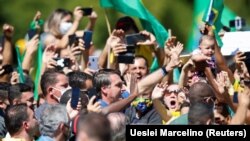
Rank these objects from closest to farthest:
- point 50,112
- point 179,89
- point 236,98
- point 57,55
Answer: point 50,112
point 236,98
point 179,89
point 57,55

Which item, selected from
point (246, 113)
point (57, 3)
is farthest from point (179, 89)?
point (57, 3)

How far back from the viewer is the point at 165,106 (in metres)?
14.7

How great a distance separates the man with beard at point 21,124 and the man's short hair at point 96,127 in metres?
2.34

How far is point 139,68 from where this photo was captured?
15844 mm

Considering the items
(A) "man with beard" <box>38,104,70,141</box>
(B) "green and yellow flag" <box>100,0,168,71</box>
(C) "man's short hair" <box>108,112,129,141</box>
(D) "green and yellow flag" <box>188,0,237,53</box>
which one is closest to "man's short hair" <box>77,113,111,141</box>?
(C) "man's short hair" <box>108,112,129,141</box>

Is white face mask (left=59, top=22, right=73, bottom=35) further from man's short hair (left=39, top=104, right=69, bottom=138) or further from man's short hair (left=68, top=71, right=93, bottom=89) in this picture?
man's short hair (left=39, top=104, right=69, bottom=138)

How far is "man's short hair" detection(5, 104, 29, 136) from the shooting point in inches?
508

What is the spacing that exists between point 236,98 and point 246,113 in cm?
118

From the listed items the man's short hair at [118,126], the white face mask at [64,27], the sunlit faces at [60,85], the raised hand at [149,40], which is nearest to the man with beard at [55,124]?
the man's short hair at [118,126]

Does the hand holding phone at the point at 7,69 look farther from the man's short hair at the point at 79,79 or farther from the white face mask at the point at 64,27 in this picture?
the white face mask at the point at 64,27

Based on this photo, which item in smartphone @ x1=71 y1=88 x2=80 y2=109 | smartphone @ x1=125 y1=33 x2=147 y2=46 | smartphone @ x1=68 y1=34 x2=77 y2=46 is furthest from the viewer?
smartphone @ x1=68 y1=34 x2=77 y2=46

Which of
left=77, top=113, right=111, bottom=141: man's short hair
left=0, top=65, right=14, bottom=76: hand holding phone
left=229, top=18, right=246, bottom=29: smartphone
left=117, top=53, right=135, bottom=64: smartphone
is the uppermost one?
left=229, top=18, right=246, bottom=29: smartphone

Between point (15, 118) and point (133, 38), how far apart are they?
321 cm

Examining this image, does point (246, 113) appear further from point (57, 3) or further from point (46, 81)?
point (57, 3)
